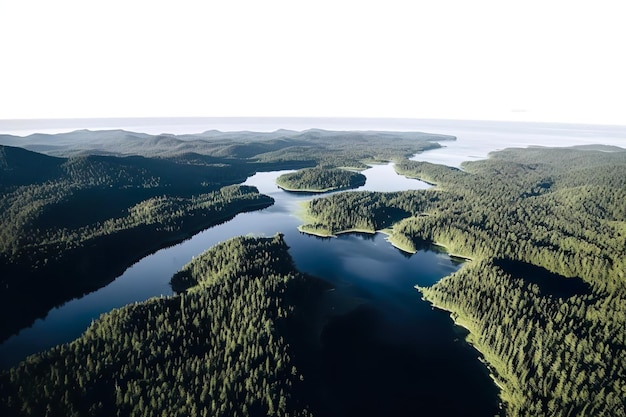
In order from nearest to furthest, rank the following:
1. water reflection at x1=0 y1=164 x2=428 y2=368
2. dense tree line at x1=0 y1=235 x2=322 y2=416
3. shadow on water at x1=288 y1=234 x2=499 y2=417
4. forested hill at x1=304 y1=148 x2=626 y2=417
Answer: dense tree line at x1=0 y1=235 x2=322 y2=416
shadow on water at x1=288 y1=234 x2=499 y2=417
forested hill at x1=304 y1=148 x2=626 y2=417
water reflection at x1=0 y1=164 x2=428 y2=368

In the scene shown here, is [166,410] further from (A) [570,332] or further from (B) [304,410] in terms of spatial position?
(A) [570,332]

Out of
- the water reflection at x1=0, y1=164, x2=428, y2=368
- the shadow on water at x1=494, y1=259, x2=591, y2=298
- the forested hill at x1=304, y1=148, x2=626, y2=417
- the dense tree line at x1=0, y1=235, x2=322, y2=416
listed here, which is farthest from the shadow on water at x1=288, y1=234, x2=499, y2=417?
the water reflection at x1=0, y1=164, x2=428, y2=368

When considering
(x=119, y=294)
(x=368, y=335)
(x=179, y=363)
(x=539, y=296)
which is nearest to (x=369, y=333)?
(x=368, y=335)

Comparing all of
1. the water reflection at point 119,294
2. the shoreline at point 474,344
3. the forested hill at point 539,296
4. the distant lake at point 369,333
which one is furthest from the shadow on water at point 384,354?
the water reflection at point 119,294

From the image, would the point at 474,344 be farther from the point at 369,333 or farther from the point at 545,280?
the point at 545,280

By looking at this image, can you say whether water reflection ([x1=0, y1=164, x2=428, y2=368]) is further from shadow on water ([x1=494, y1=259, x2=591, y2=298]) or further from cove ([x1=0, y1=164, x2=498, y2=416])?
shadow on water ([x1=494, y1=259, x2=591, y2=298])

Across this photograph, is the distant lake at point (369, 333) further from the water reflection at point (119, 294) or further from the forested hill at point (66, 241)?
the forested hill at point (66, 241)

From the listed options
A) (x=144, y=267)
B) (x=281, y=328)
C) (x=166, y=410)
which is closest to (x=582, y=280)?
(x=281, y=328)
